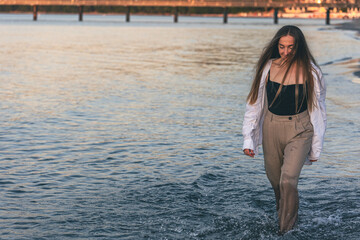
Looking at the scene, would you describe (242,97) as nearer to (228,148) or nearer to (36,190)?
(228,148)

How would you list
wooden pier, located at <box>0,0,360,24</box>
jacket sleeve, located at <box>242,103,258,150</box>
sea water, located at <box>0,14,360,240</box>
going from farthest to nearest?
wooden pier, located at <box>0,0,360,24</box> → sea water, located at <box>0,14,360,240</box> → jacket sleeve, located at <box>242,103,258,150</box>

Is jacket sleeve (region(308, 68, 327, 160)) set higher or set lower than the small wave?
higher

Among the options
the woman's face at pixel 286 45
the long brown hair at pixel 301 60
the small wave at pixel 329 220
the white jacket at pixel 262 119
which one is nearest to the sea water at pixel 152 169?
the small wave at pixel 329 220

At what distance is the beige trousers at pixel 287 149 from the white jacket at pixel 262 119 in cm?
7

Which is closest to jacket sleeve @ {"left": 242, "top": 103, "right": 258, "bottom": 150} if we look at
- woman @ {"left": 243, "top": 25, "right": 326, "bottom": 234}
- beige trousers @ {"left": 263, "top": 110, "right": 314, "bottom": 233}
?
woman @ {"left": 243, "top": 25, "right": 326, "bottom": 234}

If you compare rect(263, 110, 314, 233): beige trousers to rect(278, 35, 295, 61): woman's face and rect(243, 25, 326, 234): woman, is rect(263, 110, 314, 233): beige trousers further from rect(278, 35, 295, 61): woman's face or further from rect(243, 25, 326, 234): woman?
rect(278, 35, 295, 61): woman's face

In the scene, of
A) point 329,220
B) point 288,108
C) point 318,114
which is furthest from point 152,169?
point 318,114

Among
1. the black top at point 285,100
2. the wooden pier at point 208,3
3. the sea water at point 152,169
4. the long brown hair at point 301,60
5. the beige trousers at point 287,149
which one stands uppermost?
the wooden pier at point 208,3

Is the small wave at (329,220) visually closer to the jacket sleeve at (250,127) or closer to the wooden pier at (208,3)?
the jacket sleeve at (250,127)

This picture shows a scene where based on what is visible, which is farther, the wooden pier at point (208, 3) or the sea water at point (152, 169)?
the wooden pier at point (208, 3)

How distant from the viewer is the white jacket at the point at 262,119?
20.2ft

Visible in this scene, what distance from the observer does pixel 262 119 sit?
21.2ft

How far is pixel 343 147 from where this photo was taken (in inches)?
443

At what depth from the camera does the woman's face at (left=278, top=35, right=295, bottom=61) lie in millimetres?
6086
